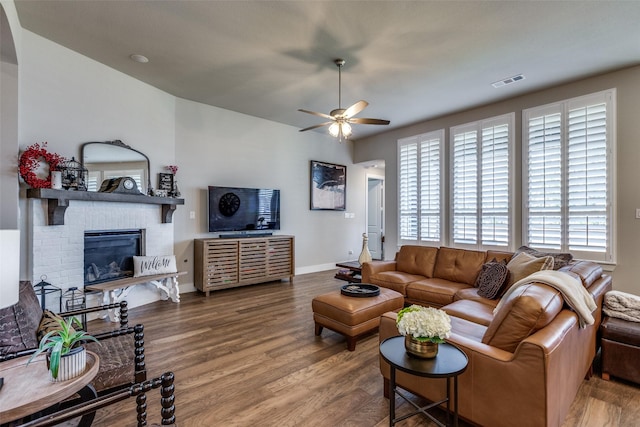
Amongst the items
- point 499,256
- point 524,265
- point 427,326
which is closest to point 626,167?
point 499,256

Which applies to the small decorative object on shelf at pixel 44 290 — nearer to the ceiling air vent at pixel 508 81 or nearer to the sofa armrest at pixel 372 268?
the sofa armrest at pixel 372 268

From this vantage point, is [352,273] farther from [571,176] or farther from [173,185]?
[571,176]

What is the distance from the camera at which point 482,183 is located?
482 centimetres

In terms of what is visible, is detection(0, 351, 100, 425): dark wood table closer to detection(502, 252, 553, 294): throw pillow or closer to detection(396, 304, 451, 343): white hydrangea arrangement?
detection(396, 304, 451, 343): white hydrangea arrangement

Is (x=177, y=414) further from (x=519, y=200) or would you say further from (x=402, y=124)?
(x=402, y=124)

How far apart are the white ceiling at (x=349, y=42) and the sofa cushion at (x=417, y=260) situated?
2.33 meters

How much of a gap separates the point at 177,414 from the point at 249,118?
4.79m

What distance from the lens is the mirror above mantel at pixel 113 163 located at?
3.65 m

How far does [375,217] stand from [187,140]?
5.14 m

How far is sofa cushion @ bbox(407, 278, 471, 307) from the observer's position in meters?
3.42

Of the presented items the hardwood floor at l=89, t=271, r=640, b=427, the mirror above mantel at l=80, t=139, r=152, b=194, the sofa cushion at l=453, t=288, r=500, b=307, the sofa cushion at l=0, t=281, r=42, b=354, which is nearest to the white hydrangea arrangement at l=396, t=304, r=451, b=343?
the hardwood floor at l=89, t=271, r=640, b=427

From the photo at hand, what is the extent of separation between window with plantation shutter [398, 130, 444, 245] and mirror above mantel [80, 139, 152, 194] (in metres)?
4.43

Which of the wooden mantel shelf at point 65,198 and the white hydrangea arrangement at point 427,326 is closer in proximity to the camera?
the white hydrangea arrangement at point 427,326

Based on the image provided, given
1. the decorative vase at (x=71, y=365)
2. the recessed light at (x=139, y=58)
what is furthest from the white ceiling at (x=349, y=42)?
the decorative vase at (x=71, y=365)
